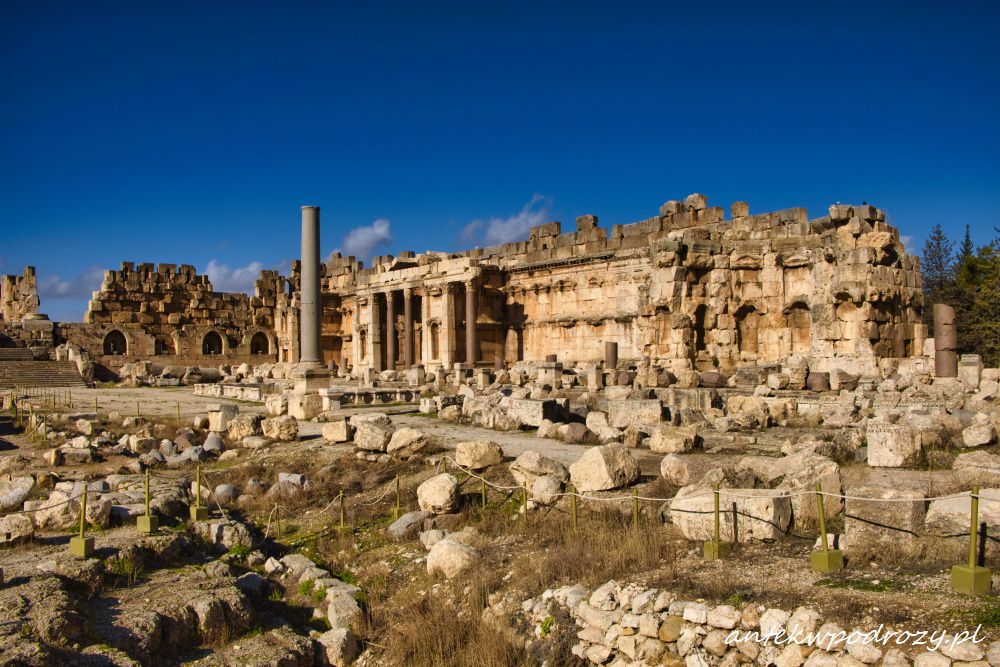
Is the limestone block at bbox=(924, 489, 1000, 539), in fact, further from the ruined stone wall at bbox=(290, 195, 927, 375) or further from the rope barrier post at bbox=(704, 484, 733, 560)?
the ruined stone wall at bbox=(290, 195, 927, 375)

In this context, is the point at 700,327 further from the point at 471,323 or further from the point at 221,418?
the point at 221,418

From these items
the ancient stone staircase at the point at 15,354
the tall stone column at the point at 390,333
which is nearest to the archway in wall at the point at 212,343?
the ancient stone staircase at the point at 15,354

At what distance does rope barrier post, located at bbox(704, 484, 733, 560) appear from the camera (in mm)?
7312

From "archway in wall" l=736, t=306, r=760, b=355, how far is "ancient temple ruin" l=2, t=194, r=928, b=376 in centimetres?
5

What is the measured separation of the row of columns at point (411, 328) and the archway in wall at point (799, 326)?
13.2 m

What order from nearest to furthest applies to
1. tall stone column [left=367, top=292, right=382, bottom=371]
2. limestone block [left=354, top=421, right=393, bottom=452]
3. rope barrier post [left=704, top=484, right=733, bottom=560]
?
rope barrier post [left=704, top=484, right=733, bottom=560], limestone block [left=354, top=421, right=393, bottom=452], tall stone column [left=367, top=292, right=382, bottom=371]

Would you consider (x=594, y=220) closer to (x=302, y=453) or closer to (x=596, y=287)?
(x=596, y=287)

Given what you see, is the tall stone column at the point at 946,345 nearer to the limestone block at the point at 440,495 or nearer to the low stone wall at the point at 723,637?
the limestone block at the point at 440,495

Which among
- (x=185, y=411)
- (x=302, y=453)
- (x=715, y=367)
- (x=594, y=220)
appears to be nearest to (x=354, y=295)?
(x=594, y=220)

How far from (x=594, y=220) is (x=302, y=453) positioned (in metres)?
19.3

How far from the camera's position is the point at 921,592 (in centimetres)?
586

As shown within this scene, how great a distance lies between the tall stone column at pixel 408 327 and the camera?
34.8 m

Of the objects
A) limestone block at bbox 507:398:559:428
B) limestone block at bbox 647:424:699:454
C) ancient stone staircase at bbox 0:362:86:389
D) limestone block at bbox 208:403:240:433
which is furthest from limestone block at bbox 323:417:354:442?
ancient stone staircase at bbox 0:362:86:389

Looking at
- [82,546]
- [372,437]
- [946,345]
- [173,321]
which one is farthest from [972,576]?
[173,321]
